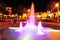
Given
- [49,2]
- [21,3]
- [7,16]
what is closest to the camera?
[7,16]

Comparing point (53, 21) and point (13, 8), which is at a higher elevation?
point (13, 8)

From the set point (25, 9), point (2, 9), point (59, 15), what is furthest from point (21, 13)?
point (59, 15)

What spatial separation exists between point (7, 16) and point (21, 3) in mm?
3459

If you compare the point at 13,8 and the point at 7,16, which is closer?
the point at 7,16

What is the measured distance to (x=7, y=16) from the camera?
97.2 feet

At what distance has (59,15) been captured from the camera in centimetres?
3553

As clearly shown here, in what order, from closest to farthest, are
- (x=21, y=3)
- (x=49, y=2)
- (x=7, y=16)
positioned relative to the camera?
(x=7, y=16) → (x=21, y=3) → (x=49, y=2)

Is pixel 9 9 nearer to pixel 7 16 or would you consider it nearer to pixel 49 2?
pixel 7 16

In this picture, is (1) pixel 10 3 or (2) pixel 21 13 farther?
(2) pixel 21 13

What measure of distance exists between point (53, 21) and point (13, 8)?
20.7 feet

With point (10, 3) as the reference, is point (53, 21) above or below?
below

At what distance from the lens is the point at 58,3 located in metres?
36.8

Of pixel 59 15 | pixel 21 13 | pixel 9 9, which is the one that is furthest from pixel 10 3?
pixel 59 15

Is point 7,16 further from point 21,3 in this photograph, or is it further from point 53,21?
point 53,21
